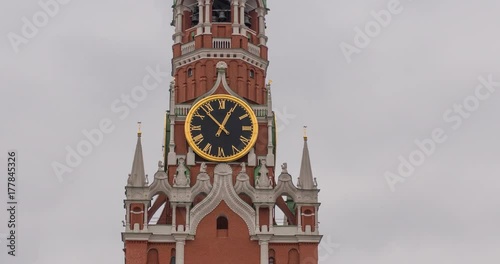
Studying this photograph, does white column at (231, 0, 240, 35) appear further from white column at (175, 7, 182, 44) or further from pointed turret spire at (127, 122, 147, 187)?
pointed turret spire at (127, 122, 147, 187)

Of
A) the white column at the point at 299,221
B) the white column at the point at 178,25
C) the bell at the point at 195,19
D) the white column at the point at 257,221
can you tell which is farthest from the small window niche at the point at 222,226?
the bell at the point at 195,19

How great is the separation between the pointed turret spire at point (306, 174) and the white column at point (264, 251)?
3129mm

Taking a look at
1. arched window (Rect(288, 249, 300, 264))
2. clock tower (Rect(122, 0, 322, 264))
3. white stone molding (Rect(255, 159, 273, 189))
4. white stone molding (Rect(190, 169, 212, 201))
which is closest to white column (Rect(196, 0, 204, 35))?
clock tower (Rect(122, 0, 322, 264))

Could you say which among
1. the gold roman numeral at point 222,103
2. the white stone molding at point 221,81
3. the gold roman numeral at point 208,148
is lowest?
the gold roman numeral at point 208,148

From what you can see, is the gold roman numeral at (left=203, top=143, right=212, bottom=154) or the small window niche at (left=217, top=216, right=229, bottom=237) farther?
the gold roman numeral at (left=203, top=143, right=212, bottom=154)

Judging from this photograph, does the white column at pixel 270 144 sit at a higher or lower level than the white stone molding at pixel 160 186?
higher

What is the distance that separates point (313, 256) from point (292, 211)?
275 centimetres

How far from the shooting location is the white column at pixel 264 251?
67875 millimetres

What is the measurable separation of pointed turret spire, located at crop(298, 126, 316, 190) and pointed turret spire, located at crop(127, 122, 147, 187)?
7016 mm

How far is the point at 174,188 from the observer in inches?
2702

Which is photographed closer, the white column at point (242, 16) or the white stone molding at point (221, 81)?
the white stone molding at point (221, 81)

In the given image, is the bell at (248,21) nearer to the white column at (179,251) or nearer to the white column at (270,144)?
the white column at (270,144)

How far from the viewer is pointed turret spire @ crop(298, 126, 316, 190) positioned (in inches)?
2726

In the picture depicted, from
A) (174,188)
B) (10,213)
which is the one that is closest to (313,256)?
(174,188)
